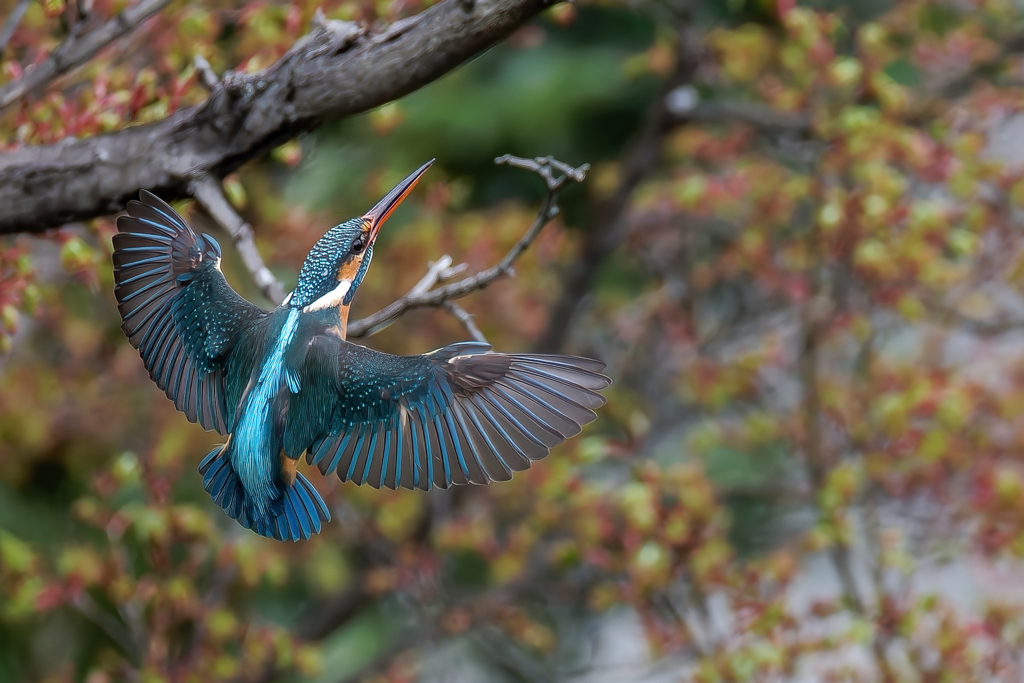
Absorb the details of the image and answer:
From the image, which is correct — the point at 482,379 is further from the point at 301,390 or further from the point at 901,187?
the point at 901,187

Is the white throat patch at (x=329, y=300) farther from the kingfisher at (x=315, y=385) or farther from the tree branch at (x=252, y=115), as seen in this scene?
the tree branch at (x=252, y=115)

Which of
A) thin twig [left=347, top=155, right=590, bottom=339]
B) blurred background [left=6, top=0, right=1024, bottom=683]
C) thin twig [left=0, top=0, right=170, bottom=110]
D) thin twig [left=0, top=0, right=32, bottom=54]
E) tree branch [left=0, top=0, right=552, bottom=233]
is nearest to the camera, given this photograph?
tree branch [left=0, top=0, right=552, bottom=233]

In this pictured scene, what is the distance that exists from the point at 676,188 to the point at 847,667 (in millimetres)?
1748

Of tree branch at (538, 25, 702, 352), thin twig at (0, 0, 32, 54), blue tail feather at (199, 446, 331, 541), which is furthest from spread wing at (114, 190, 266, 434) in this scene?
tree branch at (538, 25, 702, 352)

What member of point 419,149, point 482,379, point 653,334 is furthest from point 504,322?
point 482,379

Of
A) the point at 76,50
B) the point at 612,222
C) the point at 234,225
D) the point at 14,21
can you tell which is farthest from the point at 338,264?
the point at 612,222

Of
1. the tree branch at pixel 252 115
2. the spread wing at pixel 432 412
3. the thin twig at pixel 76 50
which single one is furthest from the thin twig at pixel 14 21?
the spread wing at pixel 432 412

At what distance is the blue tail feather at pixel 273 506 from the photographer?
5.86 ft

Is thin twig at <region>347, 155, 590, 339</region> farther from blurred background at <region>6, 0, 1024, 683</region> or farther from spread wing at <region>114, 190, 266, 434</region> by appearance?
blurred background at <region>6, 0, 1024, 683</region>

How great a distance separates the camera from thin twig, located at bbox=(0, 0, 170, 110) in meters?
2.16

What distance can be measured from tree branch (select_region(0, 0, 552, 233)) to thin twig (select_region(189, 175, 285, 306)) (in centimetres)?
3

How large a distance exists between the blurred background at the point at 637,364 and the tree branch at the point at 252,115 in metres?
0.33

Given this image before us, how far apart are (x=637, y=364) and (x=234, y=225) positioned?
3.25m

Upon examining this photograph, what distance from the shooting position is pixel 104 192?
6.26 feet
